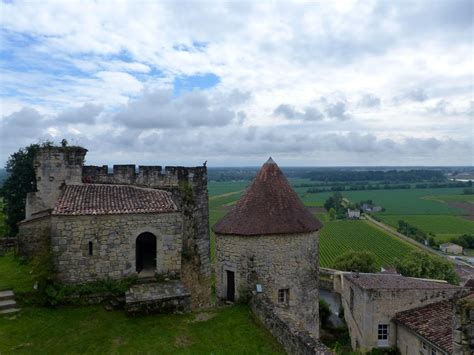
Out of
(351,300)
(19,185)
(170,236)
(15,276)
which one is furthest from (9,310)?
(351,300)

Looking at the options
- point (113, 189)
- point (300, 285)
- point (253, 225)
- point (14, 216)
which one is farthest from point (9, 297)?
point (14, 216)

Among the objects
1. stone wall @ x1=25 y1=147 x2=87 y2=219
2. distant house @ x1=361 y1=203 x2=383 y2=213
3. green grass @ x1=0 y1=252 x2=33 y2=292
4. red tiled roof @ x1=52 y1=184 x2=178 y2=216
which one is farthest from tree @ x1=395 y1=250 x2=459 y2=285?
distant house @ x1=361 y1=203 x2=383 y2=213

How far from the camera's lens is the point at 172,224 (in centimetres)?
1442

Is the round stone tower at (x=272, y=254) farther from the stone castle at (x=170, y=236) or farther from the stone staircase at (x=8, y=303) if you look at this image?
the stone staircase at (x=8, y=303)

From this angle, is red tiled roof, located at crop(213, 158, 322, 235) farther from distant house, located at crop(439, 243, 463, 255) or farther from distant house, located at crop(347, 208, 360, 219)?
distant house, located at crop(347, 208, 360, 219)

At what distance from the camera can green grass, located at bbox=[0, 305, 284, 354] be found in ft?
34.6

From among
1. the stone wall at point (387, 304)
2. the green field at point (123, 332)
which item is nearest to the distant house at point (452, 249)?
the stone wall at point (387, 304)

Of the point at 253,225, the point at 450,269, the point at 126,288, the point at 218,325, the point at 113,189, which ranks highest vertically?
the point at 113,189

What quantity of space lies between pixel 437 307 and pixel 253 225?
13150 millimetres

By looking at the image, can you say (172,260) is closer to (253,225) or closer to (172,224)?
(172,224)

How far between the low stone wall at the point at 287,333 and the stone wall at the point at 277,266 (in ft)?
4.08

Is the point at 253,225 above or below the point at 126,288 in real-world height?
above

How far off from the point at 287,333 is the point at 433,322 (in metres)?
12.7

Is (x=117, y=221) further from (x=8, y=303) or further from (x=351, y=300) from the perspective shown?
(x=351, y=300)
